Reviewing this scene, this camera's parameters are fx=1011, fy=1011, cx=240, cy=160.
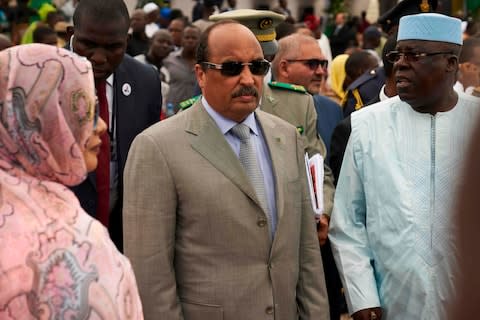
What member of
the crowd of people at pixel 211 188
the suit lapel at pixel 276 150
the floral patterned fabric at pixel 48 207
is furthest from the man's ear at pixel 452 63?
the floral patterned fabric at pixel 48 207

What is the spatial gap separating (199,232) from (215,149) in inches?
14.5

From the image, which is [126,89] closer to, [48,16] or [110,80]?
[110,80]

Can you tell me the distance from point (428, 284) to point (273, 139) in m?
1.00

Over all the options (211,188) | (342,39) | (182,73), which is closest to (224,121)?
(211,188)

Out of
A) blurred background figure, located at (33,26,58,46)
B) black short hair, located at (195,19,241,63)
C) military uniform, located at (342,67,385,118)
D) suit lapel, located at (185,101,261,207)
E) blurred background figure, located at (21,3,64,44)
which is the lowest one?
blurred background figure, located at (21,3,64,44)

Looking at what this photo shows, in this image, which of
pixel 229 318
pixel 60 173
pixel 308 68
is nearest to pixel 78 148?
pixel 60 173

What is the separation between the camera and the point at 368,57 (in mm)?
9820

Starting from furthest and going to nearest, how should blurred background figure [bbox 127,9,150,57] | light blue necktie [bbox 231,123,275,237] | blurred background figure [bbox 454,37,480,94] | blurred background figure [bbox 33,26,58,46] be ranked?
blurred background figure [bbox 127,9,150,57] < blurred background figure [bbox 33,26,58,46] < blurred background figure [bbox 454,37,480,94] < light blue necktie [bbox 231,123,275,237]

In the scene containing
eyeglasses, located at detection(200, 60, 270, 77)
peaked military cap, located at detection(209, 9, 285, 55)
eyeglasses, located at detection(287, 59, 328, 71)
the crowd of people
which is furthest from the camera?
eyeglasses, located at detection(287, 59, 328, 71)

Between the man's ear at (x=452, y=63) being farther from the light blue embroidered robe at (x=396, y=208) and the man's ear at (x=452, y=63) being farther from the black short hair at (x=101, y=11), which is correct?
the black short hair at (x=101, y=11)

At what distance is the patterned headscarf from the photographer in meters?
2.96

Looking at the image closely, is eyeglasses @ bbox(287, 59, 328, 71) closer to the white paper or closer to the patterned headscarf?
the white paper

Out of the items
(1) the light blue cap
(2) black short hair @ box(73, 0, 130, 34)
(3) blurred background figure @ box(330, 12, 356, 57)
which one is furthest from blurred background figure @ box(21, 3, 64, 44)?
(1) the light blue cap

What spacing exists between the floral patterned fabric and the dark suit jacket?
70.1 inches
